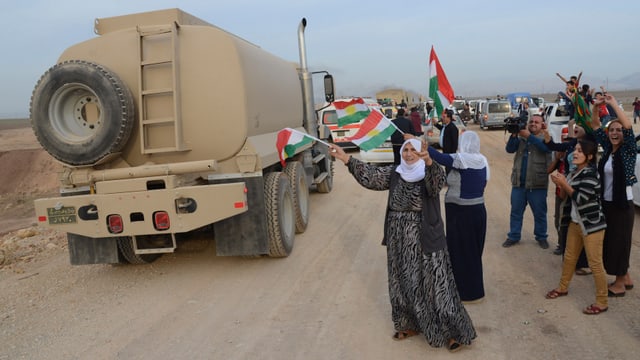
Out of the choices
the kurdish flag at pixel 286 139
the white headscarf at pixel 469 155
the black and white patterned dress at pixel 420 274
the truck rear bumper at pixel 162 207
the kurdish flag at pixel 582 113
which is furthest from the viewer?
the truck rear bumper at pixel 162 207

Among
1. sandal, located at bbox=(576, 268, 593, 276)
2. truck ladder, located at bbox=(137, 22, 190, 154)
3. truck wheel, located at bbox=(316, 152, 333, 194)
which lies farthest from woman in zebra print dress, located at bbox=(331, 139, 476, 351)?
truck wheel, located at bbox=(316, 152, 333, 194)

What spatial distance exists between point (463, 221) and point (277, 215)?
2.49 metres

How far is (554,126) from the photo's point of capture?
1486 cm

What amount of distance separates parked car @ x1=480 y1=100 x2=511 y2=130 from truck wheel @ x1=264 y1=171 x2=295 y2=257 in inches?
908

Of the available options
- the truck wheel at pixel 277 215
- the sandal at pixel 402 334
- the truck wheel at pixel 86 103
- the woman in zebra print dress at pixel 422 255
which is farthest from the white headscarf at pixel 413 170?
the truck wheel at pixel 86 103

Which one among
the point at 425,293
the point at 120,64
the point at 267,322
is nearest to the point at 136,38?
the point at 120,64

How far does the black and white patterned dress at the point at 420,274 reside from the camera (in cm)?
377

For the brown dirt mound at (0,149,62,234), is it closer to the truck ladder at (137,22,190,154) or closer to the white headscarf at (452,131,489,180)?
the truck ladder at (137,22,190,154)

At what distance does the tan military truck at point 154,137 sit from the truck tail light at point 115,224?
0.01 meters

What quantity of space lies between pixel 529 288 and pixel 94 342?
4386mm

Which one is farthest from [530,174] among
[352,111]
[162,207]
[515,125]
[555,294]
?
[162,207]

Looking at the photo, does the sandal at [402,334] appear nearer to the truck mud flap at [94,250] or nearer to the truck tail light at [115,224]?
the truck tail light at [115,224]

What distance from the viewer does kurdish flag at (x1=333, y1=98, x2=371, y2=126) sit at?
14.6ft

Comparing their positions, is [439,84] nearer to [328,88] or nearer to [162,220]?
[162,220]
